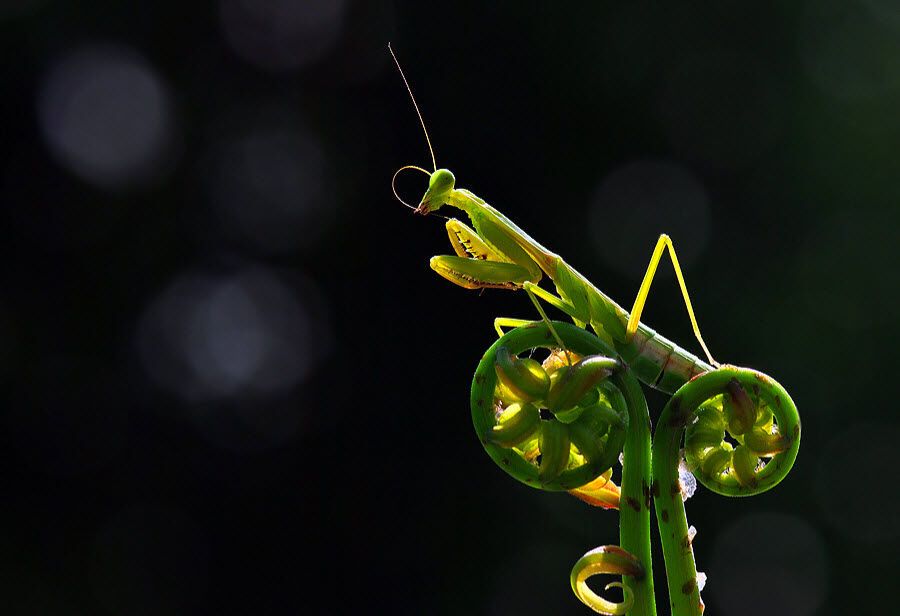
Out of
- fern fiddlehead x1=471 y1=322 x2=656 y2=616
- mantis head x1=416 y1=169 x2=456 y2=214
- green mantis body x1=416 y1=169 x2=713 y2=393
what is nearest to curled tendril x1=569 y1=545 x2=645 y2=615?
fern fiddlehead x1=471 y1=322 x2=656 y2=616

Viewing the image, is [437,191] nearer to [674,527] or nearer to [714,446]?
[714,446]

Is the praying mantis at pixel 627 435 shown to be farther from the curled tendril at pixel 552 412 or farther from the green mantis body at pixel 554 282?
the green mantis body at pixel 554 282

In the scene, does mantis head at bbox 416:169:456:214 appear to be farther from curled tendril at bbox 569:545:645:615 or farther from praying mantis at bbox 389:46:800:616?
curled tendril at bbox 569:545:645:615

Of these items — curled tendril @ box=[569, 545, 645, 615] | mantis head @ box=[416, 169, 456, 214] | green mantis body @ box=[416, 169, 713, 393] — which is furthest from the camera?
mantis head @ box=[416, 169, 456, 214]

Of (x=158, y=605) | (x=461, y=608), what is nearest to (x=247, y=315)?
(x=158, y=605)

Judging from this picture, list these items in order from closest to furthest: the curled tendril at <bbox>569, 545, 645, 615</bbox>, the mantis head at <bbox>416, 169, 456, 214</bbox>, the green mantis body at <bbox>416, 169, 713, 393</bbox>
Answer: the curled tendril at <bbox>569, 545, 645, 615</bbox>
the green mantis body at <bbox>416, 169, 713, 393</bbox>
the mantis head at <bbox>416, 169, 456, 214</bbox>

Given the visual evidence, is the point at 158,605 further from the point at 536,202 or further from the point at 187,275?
the point at 536,202

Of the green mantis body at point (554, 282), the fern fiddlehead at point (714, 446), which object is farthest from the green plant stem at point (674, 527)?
the green mantis body at point (554, 282)
